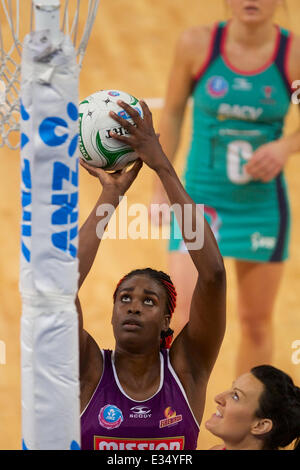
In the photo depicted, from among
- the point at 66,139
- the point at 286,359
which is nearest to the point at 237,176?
the point at 286,359

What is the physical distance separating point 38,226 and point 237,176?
3.87 meters

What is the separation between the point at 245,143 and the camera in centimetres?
644

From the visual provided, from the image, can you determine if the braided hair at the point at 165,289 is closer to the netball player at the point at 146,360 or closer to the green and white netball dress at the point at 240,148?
the netball player at the point at 146,360

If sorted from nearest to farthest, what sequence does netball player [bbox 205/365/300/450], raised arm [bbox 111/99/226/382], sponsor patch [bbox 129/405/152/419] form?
raised arm [bbox 111/99/226/382] < netball player [bbox 205/365/300/450] < sponsor patch [bbox 129/405/152/419]

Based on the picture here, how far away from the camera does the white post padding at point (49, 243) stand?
2.69m

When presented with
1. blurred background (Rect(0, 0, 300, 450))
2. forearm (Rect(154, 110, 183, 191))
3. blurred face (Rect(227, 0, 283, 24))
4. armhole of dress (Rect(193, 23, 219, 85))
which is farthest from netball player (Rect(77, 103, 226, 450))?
blurred face (Rect(227, 0, 283, 24))

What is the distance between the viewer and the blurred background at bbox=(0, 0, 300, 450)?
6.21 m

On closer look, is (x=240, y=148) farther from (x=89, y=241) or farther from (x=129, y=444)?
(x=129, y=444)

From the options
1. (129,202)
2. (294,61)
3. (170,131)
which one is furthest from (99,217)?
(129,202)

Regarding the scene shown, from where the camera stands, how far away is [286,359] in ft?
20.9

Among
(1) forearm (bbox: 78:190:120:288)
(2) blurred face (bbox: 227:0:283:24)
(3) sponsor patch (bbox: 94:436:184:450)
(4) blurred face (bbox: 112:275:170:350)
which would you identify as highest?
(2) blurred face (bbox: 227:0:283:24)

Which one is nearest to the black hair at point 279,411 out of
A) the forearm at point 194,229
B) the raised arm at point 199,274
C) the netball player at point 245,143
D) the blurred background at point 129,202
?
the raised arm at point 199,274

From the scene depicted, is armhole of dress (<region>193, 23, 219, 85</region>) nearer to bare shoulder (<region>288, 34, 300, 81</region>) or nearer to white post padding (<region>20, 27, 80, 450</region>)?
bare shoulder (<region>288, 34, 300, 81</region>)
